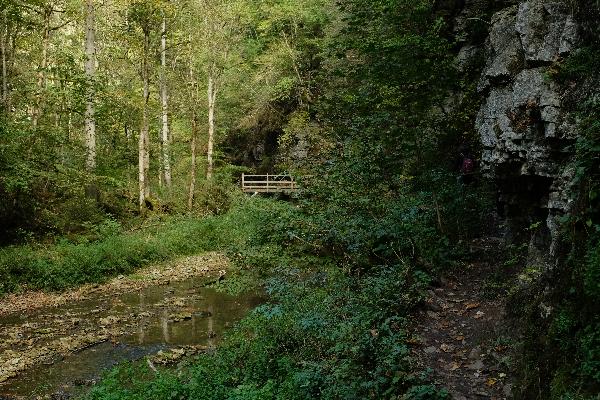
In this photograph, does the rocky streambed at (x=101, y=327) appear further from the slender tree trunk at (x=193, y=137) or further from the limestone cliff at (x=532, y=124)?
the slender tree trunk at (x=193, y=137)

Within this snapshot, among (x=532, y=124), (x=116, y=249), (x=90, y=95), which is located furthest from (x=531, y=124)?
(x=90, y=95)

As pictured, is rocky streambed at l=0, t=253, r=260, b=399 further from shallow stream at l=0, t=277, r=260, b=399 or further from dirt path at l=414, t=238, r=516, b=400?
dirt path at l=414, t=238, r=516, b=400

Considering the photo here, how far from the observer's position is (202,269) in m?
17.7

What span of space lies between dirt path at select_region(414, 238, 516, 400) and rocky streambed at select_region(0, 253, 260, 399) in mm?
5558

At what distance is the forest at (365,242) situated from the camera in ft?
17.9

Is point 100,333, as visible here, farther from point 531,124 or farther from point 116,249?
point 531,124

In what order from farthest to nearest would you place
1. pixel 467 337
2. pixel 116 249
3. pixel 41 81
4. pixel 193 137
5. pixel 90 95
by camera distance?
pixel 193 137 < pixel 41 81 < pixel 90 95 < pixel 116 249 < pixel 467 337

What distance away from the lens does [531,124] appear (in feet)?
22.2

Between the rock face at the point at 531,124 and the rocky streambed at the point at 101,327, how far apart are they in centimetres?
720

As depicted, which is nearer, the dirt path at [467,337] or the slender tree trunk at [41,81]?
the dirt path at [467,337]

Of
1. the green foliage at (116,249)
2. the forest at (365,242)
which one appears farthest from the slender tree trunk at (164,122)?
the green foliage at (116,249)

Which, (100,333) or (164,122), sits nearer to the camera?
(100,333)

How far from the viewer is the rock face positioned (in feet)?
19.8

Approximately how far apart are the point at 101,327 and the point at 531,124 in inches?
405
